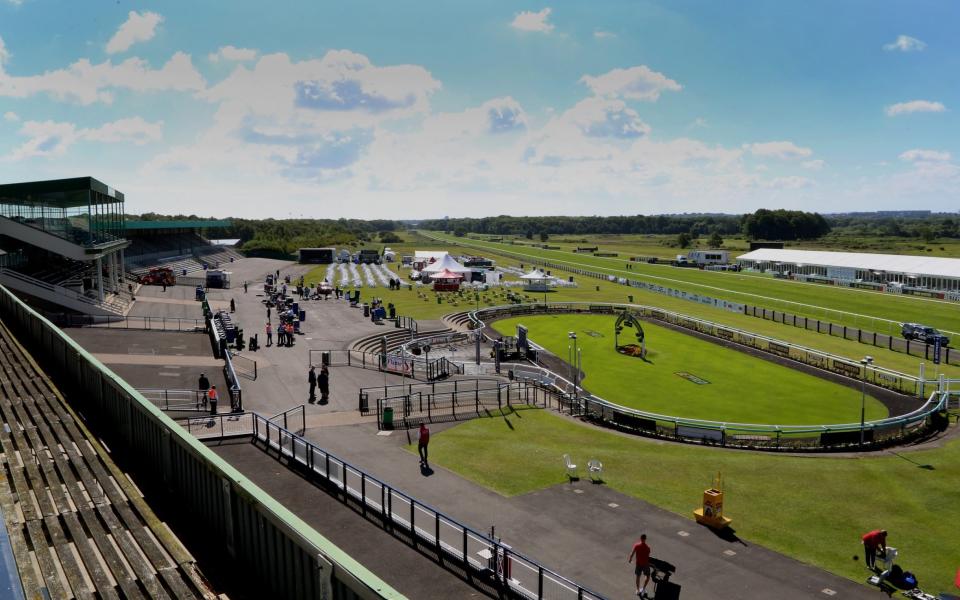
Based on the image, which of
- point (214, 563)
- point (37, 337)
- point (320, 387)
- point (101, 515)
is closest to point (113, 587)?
point (214, 563)

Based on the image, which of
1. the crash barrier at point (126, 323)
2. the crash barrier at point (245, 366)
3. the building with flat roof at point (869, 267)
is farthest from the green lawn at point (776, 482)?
the building with flat roof at point (869, 267)

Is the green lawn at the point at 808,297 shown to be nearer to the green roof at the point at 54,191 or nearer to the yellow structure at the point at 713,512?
the yellow structure at the point at 713,512

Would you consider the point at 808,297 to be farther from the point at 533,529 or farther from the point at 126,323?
the point at 533,529

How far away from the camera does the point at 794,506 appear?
20.2 m

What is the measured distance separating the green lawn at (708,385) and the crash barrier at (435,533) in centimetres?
2098

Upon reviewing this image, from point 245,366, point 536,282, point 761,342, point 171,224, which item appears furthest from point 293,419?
point 171,224

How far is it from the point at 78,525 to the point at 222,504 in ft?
6.47

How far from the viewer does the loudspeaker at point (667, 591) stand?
14134 mm

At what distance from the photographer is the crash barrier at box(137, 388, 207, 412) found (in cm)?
2711

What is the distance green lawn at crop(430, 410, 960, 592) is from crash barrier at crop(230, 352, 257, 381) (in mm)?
13193

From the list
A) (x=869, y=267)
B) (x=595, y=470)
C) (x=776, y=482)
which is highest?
(x=869, y=267)

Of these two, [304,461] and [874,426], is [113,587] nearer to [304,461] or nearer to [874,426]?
[304,461]

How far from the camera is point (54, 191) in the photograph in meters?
49.6

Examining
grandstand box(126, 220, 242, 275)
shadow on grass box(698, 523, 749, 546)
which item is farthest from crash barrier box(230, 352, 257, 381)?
grandstand box(126, 220, 242, 275)
